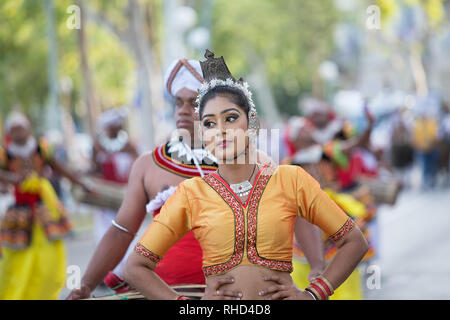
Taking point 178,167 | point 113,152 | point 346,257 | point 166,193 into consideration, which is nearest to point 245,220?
point 346,257

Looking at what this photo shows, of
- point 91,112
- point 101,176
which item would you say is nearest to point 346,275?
point 101,176

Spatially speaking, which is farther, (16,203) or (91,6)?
(91,6)

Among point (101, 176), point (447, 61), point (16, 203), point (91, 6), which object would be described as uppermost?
point (447, 61)

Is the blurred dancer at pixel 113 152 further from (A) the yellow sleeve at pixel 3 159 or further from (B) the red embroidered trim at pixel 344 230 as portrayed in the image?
(B) the red embroidered trim at pixel 344 230

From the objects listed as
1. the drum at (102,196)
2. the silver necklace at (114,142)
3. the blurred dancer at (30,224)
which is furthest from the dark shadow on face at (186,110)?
the silver necklace at (114,142)

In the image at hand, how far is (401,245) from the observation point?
420 inches

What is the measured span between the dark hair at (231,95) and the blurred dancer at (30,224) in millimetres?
3937

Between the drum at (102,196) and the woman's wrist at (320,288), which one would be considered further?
the drum at (102,196)

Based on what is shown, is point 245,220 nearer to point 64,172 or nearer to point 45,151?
point 64,172

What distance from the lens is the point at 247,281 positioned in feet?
8.35

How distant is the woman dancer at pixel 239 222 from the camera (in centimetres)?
256
